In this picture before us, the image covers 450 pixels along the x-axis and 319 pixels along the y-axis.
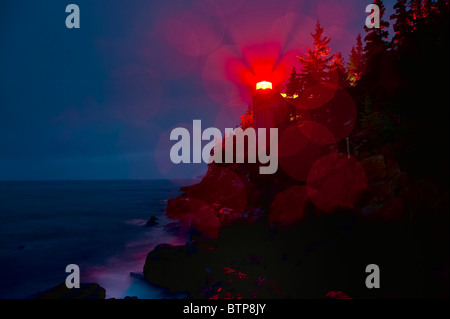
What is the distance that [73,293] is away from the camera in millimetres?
12578

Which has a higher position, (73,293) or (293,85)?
(293,85)

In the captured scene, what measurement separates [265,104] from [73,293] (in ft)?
87.3

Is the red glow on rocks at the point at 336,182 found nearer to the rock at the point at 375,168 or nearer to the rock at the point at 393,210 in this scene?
the rock at the point at 375,168

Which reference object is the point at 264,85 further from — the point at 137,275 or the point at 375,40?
the point at 137,275

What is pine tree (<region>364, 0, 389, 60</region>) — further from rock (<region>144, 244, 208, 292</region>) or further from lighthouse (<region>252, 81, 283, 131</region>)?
rock (<region>144, 244, 208, 292</region>)

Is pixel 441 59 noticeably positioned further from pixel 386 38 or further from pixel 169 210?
pixel 169 210

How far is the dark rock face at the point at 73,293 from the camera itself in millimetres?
12328

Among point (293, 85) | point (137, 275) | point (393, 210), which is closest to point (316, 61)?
point (293, 85)

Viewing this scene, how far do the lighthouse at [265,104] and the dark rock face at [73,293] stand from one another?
23.6m

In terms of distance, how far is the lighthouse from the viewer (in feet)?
96.5

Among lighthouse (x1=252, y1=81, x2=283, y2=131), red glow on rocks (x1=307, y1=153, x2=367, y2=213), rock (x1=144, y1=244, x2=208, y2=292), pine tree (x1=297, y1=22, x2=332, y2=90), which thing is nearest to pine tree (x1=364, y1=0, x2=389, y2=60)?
pine tree (x1=297, y1=22, x2=332, y2=90)

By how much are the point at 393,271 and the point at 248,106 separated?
38.0 metres

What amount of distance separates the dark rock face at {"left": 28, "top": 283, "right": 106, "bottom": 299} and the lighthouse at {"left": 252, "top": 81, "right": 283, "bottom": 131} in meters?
23.6
